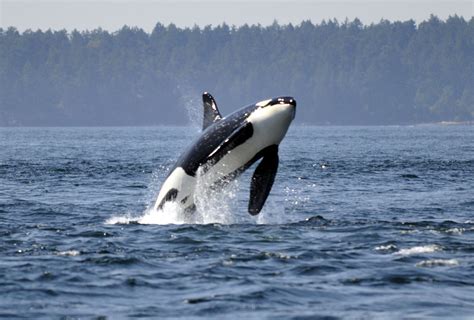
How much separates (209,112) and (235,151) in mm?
1596

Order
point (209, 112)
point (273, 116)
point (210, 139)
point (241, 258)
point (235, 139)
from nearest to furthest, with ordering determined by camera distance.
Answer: point (241, 258)
point (273, 116)
point (235, 139)
point (210, 139)
point (209, 112)

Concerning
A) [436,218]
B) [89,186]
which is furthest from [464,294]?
[89,186]

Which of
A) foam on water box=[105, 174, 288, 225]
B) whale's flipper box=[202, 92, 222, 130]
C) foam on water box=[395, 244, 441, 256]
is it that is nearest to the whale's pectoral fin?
foam on water box=[105, 174, 288, 225]

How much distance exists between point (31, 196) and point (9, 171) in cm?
1498

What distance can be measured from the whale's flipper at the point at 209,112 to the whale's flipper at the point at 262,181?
1501 millimetres

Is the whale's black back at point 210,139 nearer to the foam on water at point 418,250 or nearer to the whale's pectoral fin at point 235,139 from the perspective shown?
the whale's pectoral fin at point 235,139

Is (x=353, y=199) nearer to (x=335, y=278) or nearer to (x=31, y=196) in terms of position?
(x=31, y=196)

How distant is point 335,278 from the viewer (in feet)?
64.4

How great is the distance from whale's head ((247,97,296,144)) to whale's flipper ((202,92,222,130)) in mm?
1566

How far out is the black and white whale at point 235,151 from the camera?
2444 cm

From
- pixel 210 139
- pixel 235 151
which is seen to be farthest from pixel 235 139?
pixel 210 139

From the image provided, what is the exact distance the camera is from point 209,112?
1025 inches

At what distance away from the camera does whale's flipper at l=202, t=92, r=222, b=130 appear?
85.2 ft

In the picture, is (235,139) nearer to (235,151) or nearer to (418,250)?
(235,151)
